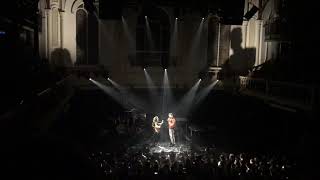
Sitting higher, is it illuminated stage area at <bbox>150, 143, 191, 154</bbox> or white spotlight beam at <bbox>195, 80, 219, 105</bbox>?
white spotlight beam at <bbox>195, 80, 219, 105</bbox>

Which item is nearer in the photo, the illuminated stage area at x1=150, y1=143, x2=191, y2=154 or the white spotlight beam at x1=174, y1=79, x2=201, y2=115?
the illuminated stage area at x1=150, y1=143, x2=191, y2=154

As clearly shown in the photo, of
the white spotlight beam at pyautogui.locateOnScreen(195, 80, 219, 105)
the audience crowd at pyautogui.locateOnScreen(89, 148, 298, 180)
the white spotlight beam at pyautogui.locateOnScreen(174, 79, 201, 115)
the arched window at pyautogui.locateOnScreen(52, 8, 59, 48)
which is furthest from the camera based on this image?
the white spotlight beam at pyautogui.locateOnScreen(174, 79, 201, 115)

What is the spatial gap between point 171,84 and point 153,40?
294 cm

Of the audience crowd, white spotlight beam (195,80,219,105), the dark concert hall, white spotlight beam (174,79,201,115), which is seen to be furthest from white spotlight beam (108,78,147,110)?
the audience crowd

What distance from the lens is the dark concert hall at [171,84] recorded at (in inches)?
398

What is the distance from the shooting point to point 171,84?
21.5m

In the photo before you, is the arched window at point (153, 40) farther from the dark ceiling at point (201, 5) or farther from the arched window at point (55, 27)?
the arched window at point (55, 27)

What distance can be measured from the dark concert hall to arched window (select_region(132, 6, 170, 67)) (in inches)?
2.4

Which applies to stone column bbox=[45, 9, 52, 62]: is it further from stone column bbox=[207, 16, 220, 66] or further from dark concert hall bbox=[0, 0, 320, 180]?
stone column bbox=[207, 16, 220, 66]

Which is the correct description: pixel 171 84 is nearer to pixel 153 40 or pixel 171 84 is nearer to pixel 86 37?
pixel 153 40

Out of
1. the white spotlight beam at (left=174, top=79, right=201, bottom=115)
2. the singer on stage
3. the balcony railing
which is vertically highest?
the balcony railing

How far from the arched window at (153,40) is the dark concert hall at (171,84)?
6 centimetres

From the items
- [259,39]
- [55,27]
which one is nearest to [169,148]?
[55,27]

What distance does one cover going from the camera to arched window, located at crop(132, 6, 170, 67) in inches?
856
